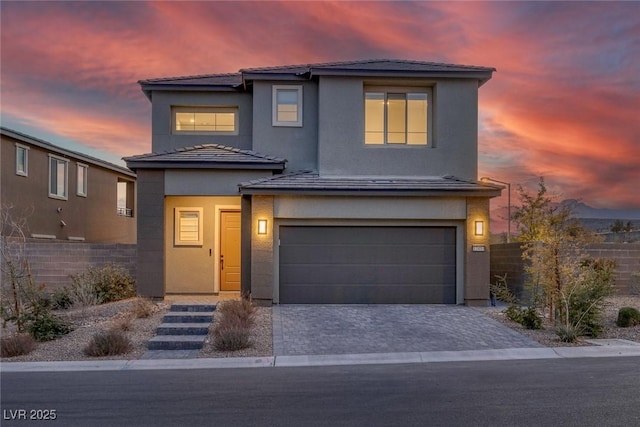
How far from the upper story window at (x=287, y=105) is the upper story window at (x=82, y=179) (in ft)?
38.9

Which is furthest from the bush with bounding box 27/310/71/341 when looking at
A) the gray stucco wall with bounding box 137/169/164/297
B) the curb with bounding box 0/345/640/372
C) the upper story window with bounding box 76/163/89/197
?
the upper story window with bounding box 76/163/89/197

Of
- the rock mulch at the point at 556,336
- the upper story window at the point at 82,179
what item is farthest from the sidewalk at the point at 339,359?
the upper story window at the point at 82,179

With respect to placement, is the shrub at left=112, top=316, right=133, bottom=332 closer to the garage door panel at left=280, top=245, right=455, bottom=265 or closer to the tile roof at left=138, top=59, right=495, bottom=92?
the garage door panel at left=280, top=245, right=455, bottom=265

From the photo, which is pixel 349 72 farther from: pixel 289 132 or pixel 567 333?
pixel 567 333

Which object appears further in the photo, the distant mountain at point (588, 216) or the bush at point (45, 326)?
the distant mountain at point (588, 216)

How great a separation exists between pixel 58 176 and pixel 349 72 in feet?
44.4

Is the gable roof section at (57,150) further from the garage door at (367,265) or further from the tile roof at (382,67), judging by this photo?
the garage door at (367,265)

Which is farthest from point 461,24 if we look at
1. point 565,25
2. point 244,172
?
point 244,172

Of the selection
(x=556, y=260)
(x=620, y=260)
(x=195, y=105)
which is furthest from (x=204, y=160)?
(x=620, y=260)

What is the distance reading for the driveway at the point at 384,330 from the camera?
10.3 m

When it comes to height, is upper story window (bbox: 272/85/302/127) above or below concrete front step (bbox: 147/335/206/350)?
above

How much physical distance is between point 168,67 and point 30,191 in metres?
7.17

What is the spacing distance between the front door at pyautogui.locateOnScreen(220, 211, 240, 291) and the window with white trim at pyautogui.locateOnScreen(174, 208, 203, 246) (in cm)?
67

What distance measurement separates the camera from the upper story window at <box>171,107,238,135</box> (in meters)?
16.7
